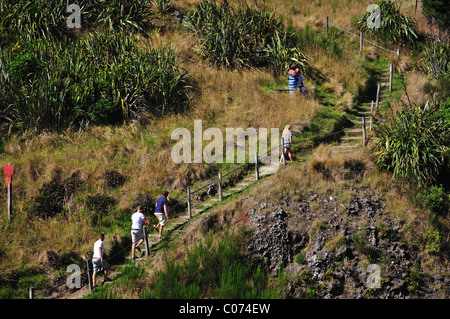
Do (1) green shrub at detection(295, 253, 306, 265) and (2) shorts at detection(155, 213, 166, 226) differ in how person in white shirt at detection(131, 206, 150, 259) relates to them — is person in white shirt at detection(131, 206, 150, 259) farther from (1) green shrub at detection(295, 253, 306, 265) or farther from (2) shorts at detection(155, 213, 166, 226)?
(1) green shrub at detection(295, 253, 306, 265)

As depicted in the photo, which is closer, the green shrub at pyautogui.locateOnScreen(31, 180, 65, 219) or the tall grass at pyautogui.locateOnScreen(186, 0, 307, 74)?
the green shrub at pyautogui.locateOnScreen(31, 180, 65, 219)

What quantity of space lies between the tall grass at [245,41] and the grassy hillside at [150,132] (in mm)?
164

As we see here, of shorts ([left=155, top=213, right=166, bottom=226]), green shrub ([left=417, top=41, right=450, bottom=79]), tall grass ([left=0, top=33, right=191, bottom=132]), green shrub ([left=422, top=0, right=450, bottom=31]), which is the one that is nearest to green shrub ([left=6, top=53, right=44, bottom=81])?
tall grass ([left=0, top=33, right=191, bottom=132])

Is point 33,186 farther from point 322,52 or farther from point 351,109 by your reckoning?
point 322,52

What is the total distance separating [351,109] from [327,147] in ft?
13.1

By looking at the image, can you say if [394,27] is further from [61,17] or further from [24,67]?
[24,67]

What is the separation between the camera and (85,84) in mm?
20391

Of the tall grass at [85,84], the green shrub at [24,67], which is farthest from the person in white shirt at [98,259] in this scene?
the green shrub at [24,67]

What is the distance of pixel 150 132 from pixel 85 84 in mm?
2982

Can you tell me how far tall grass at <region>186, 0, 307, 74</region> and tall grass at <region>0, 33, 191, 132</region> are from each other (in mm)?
2410

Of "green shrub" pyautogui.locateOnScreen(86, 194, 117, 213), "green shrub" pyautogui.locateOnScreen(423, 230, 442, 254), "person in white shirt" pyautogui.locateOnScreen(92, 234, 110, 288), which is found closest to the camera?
"person in white shirt" pyautogui.locateOnScreen(92, 234, 110, 288)

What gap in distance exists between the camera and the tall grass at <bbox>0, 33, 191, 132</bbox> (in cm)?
1972

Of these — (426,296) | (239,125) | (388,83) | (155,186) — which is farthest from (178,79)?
(426,296)

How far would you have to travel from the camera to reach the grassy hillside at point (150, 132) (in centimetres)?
1524
